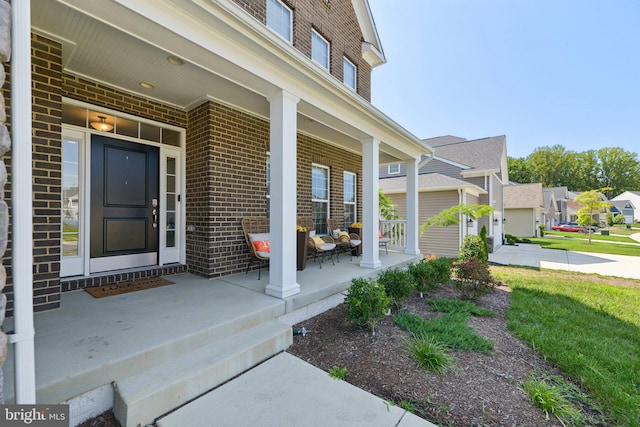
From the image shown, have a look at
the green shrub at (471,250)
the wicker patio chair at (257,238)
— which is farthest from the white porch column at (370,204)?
the green shrub at (471,250)

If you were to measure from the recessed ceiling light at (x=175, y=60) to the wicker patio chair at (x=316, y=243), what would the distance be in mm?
3472

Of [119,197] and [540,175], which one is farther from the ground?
[540,175]

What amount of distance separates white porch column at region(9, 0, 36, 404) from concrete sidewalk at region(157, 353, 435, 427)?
0.88 meters

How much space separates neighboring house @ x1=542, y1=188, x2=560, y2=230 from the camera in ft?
102

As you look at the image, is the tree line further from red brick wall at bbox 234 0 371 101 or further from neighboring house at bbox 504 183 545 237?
red brick wall at bbox 234 0 371 101

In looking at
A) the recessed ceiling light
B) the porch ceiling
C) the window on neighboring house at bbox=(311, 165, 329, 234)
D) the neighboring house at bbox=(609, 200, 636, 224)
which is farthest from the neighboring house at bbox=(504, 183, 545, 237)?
the neighboring house at bbox=(609, 200, 636, 224)

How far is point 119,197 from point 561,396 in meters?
5.63

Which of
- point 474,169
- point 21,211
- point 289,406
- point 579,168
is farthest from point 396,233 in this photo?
point 579,168

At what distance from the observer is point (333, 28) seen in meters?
7.05

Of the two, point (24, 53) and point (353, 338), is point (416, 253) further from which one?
point (24, 53)

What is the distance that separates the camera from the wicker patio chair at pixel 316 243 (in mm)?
5273

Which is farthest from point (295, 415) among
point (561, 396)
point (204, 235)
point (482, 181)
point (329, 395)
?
point (482, 181)

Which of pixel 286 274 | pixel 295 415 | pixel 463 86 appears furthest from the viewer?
pixel 463 86

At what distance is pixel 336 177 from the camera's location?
7.14m
